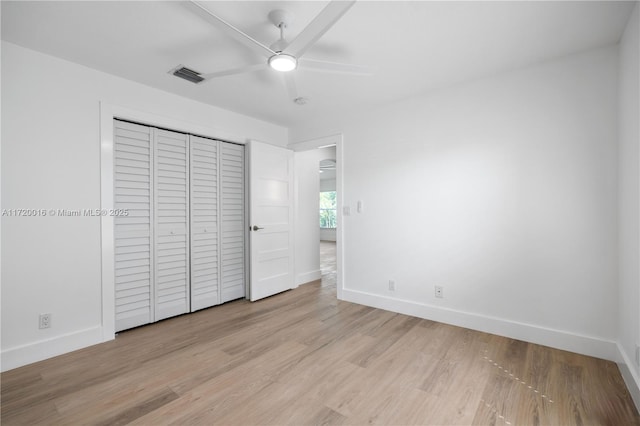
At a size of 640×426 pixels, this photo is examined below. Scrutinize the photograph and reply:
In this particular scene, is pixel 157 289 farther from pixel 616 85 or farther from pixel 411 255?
pixel 616 85

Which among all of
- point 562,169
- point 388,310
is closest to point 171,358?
point 388,310

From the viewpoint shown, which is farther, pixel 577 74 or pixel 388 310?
pixel 388 310

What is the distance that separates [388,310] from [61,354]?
3.10 metres

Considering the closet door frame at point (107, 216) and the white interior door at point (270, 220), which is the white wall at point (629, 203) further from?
the closet door frame at point (107, 216)

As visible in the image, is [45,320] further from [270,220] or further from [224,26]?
[224,26]

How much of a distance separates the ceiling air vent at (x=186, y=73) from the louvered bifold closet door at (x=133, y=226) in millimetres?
716

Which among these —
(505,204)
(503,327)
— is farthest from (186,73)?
(503,327)

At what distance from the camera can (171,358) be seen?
2.31m

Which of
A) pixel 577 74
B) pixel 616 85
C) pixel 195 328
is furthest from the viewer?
pixel 195 328

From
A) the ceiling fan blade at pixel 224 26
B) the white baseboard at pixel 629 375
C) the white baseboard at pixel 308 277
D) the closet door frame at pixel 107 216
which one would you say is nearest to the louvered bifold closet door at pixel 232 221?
the white baseboard at pixel 308 277

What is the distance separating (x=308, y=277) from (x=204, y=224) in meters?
1.96

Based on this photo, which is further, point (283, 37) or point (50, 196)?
point (50, 196)

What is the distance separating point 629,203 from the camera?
1.92 m

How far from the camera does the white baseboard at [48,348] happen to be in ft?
7.05
